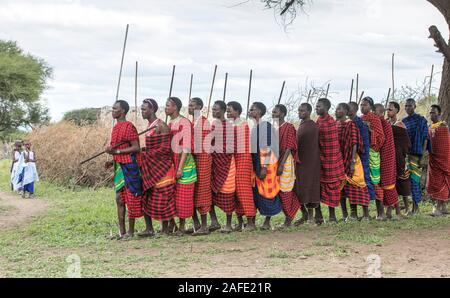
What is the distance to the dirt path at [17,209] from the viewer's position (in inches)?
459

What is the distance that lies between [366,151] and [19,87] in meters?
30.0

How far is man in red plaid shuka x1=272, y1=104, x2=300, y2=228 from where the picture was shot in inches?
342

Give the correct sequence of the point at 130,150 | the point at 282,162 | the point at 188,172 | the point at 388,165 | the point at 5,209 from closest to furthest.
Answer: the point at 130,150, the point at 188,172, the point at 282,162, the point at 388,165, the point at 5,209

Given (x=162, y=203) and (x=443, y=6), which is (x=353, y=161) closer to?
(x=162, y=203)

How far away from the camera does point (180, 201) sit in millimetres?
8320

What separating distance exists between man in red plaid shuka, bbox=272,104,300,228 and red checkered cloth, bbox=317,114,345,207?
46 centimetres

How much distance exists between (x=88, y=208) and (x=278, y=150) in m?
5.14

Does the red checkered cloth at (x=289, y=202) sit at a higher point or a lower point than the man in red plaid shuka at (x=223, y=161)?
lower

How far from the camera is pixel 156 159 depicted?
324 inches

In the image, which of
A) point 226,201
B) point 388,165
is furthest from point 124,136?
point 388,165

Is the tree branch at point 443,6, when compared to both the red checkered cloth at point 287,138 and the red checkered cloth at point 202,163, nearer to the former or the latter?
the red checkered cloth at point 287,138

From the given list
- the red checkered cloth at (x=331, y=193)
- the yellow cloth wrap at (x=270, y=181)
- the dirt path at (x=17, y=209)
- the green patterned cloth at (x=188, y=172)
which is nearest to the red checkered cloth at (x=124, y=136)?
the green patterned cloth at (x=188, y=172)

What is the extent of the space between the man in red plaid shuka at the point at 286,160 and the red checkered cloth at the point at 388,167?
153cm
